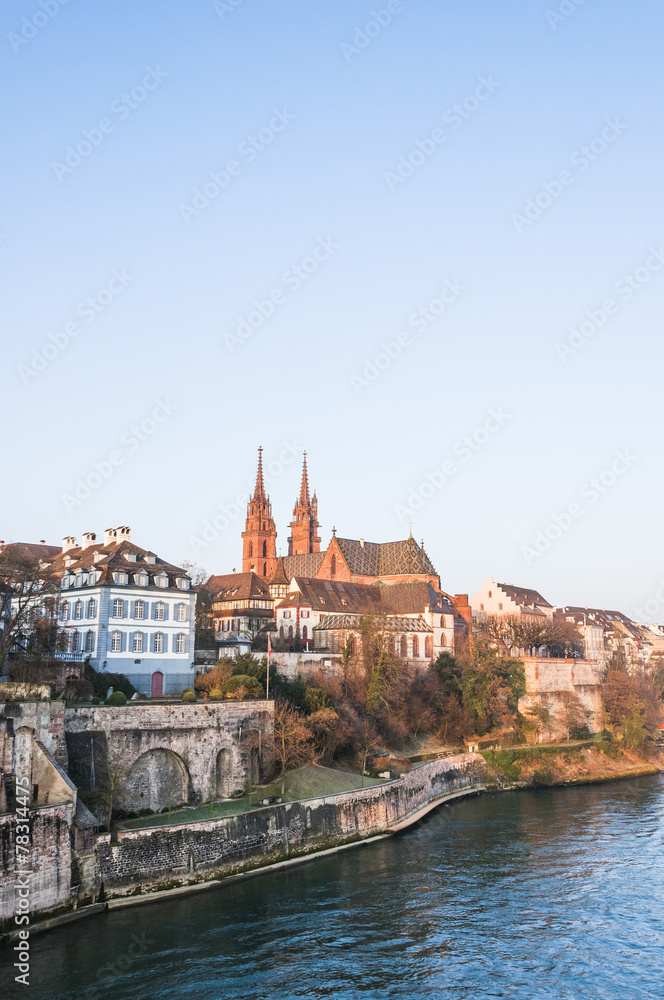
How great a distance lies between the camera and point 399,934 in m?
32.8

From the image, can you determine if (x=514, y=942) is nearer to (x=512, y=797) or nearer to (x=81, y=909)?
(x=81, y=909)

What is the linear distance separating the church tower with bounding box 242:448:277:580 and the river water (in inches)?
3563

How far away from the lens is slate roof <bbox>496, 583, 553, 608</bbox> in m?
128

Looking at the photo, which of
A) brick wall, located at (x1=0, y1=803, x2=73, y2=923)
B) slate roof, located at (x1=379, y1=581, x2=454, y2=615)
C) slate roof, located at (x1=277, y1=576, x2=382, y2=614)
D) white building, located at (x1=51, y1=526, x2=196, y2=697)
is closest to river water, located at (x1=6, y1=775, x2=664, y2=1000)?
brick wall, located at (x1=0, y1=803, x2=73, y2=923)

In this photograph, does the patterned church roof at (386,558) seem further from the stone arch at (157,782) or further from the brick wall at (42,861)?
the brick wall at (42,861)

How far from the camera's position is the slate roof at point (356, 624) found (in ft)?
283

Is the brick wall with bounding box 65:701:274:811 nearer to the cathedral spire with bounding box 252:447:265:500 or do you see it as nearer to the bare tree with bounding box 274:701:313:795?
the bare tree with bounding box 274:701:313:795

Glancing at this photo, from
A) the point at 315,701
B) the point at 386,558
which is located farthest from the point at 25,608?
the point at 386,558

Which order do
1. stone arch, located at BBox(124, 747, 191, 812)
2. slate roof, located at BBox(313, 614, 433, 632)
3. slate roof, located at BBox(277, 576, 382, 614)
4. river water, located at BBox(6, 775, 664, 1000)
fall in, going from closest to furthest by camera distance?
river water, located at BBox(6, 775, 664, 1000) → stone arch, located at BBox(124, 747, 191, 812) → slate roof, located at BBox(313, 614, 433, 632) → slate roof, located at BBox(277, 576, 382, 614)

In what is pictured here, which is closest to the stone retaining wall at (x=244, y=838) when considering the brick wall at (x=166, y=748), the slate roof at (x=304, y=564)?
the brick wall at (x=166, y=748)

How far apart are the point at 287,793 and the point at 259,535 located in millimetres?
91739

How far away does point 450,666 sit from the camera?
8150 cm

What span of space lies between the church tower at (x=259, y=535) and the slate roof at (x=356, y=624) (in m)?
45.6

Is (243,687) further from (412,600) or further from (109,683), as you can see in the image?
(412,600)
